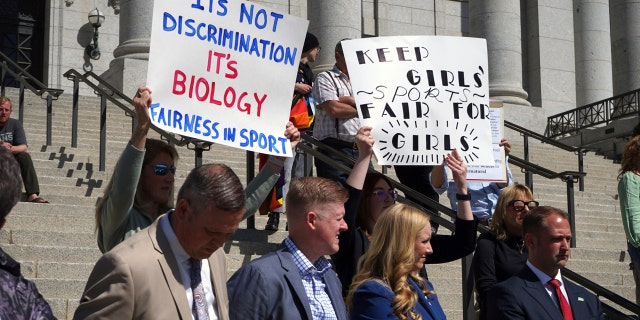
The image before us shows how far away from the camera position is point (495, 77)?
2088 centimetres

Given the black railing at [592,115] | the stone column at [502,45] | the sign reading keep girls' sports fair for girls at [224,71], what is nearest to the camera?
the sign reading keep girls' sports fair for girls at [224,71]

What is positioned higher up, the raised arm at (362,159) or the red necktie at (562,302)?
the raised arm at (362,159)

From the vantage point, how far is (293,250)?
4.69 m

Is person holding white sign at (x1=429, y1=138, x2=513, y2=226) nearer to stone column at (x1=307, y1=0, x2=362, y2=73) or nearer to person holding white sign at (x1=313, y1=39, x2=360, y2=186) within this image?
person holding white sign at (x1=313, y1=39, x2=360, y2=186)

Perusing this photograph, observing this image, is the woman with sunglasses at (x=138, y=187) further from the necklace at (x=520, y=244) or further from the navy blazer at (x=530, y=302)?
the necklace at (x=520, y=244)

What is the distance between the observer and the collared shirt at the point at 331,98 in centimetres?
824

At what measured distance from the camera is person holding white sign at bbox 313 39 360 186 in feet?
26.9

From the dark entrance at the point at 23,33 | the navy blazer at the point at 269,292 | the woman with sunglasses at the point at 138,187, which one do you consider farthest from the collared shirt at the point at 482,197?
the dark entrance at the point at 23,33

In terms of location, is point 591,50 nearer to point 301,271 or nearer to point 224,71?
point 224,71

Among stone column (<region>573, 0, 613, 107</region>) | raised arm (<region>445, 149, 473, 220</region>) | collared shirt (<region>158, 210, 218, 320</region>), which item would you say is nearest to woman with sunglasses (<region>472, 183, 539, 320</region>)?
raised arm (<region>445, 149, 473, 220</region>)

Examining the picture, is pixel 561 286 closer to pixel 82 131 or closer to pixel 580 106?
pixel 82 131

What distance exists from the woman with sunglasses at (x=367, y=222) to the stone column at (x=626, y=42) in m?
17.4

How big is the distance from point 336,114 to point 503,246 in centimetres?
210

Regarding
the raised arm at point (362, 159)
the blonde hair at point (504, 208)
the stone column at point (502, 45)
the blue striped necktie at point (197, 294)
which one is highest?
the stone column at point (502, 45)
